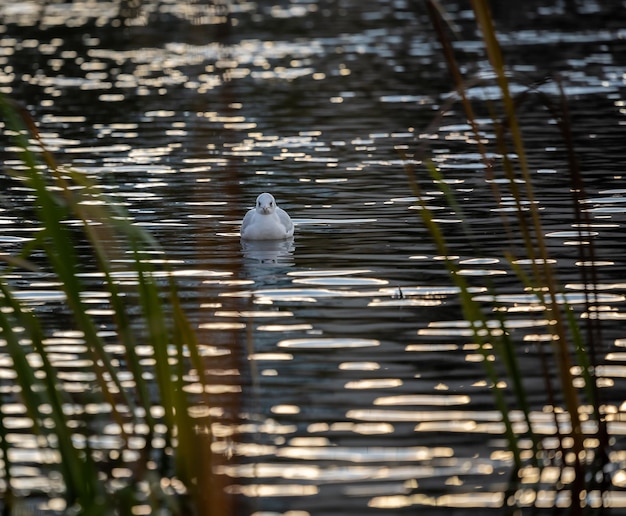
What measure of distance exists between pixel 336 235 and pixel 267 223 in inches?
26.7

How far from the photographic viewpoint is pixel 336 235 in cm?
1300

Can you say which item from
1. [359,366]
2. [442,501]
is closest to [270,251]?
[359,366]

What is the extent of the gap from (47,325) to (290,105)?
13103mm

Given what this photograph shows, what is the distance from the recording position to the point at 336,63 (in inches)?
1096

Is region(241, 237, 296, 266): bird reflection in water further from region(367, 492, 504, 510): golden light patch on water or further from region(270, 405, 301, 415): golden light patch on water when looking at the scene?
region(367, 492, 504, 510): golden light patch on water

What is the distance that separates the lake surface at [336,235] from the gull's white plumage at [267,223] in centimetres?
14

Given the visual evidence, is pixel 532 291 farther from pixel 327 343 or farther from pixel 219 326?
pixel 219 326

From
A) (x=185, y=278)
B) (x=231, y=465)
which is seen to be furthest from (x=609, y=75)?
(x=231, y=465)

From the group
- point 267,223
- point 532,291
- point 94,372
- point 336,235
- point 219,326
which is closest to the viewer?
point 94,372

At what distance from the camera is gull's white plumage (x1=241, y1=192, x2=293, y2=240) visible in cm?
1273

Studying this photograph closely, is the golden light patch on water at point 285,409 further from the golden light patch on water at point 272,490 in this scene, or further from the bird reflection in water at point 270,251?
the bird reflection in water at point 270,251

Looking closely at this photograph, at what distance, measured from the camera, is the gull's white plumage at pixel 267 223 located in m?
12.7

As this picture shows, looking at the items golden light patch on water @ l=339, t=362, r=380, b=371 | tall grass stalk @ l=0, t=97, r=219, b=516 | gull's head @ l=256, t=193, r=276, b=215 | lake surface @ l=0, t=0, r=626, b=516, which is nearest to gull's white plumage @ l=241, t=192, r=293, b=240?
gull's head @ l=256, t=193, r=276, b=215

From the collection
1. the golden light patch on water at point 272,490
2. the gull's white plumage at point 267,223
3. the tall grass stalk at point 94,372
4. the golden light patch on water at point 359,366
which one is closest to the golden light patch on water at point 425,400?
the golden light patch on water at point 359,366
